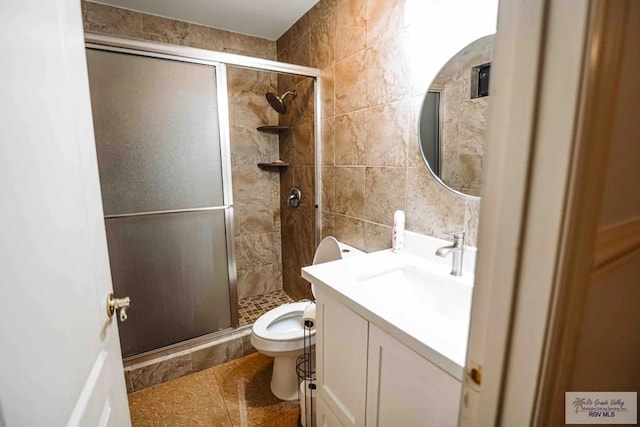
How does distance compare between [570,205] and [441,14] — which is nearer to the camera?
[570,205]

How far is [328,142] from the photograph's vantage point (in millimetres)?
1950

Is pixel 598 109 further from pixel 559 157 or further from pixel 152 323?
pixel 152 323

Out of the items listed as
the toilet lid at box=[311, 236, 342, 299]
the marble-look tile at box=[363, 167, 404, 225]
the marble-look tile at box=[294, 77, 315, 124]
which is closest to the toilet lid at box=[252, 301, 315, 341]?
the toilet lid at box=[311, 236, 342, 299]

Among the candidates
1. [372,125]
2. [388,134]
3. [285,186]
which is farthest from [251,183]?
[388,134]

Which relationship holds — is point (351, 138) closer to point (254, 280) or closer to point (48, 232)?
point (48, 232)

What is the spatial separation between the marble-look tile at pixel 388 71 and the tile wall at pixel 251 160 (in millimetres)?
1322

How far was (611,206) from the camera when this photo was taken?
0.38 meters

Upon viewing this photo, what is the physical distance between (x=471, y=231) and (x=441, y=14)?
0.87 metres

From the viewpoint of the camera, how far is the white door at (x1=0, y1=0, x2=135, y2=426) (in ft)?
1.32

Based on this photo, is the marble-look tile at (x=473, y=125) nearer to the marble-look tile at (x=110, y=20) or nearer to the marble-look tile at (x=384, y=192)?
the marble-look tile at (x=384, y=192)

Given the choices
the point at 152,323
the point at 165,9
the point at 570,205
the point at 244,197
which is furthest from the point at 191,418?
the point at 165,9

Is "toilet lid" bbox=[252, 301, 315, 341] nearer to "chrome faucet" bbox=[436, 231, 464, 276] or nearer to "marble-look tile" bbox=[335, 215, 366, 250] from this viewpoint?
"marble-look tile" bbox=[335, 215, 366, 250]

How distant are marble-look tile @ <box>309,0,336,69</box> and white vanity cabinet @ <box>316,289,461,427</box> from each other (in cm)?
153

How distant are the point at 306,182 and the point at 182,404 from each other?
158 centimetres
